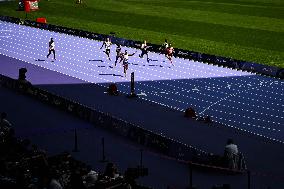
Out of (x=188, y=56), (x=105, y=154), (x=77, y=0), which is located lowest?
(x=105, y=154)

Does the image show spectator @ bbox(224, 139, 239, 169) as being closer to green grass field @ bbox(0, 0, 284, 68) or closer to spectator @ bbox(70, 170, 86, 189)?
spectator @ bbox(70, 170, 86, 189)

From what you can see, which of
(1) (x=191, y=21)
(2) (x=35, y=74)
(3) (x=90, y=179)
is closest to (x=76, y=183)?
(3) (x=90, y=179)

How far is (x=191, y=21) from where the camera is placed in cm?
5844

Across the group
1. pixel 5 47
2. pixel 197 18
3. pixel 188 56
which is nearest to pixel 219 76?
pixel 188 56

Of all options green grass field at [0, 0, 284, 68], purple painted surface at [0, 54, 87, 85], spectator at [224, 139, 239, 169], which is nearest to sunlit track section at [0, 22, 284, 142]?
purple painted surface at [0, 54, 87, 85]

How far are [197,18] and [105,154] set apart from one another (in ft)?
133

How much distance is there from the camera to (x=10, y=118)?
26906 millimetres

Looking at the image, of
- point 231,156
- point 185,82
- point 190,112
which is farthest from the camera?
point 185,82

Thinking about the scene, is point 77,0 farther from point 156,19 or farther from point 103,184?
point 103,184

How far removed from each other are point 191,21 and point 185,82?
25173 millimetres

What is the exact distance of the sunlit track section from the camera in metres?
27.7

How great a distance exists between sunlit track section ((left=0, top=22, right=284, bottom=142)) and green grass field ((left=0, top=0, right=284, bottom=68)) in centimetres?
541

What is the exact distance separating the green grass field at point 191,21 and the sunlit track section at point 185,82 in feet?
17.7

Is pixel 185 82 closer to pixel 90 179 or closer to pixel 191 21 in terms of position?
pixel 90 179
